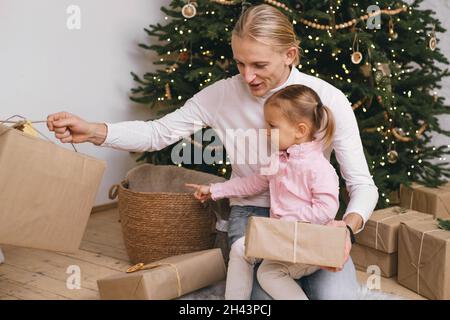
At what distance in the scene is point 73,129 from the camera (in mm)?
1721

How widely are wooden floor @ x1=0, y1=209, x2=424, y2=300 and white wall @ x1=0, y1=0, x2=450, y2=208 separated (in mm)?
617

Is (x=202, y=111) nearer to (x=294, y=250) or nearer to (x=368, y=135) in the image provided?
(x=294, y=250)

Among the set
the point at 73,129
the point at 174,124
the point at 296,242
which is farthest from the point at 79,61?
the point at 296,242

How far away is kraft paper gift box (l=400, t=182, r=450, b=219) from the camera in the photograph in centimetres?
270

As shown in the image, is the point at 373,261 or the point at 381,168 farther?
the point at 381,168

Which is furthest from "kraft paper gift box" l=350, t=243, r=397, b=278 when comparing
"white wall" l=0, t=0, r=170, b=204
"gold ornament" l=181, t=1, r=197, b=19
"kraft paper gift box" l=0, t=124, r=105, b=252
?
"white wall" l=0, t=0, r=170, b=204

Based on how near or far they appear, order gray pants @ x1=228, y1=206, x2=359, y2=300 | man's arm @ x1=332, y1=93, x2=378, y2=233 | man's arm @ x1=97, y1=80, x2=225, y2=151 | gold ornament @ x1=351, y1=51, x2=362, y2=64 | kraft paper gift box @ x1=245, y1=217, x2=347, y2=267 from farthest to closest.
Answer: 1. gold ornament @ x1=351, y1=51, x2=362, y2=64
2. man's arm @ x1=97, y1=80, x2=225, y2=151
3. man's arm @ x1=332, y1=93, x2=378, y2=233
4. gray pants @ x1=228, y1=206, x2=359, y2=300
5. kraft paper gift box @ x1=245, y1=217, x2=347, y2=267

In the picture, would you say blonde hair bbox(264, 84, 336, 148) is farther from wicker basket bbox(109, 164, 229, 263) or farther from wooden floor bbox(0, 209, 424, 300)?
wooden floor bbox(0, 209, 424, 300)

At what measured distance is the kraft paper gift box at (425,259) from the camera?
195 centimetres

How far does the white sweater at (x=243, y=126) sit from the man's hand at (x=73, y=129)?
42 mm

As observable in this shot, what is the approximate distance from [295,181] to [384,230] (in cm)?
63

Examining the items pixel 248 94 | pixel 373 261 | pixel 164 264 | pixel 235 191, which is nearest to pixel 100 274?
pixel 164 264

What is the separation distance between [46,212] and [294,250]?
2.41 ft

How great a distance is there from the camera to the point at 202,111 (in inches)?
79.8
